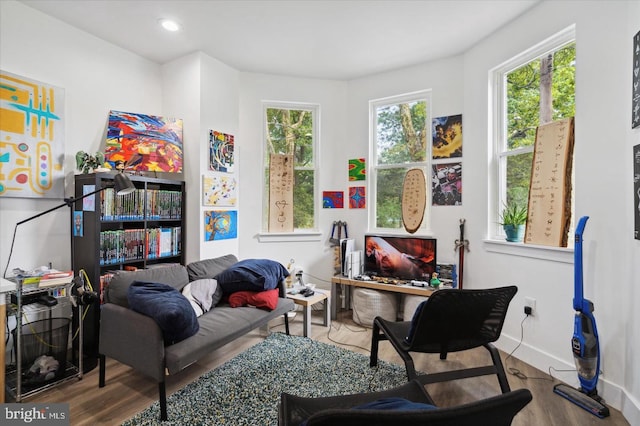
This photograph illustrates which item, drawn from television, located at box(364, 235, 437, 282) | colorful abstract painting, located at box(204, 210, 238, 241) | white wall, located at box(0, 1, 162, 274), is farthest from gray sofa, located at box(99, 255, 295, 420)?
television, located at box(364, 235, 437, 282)

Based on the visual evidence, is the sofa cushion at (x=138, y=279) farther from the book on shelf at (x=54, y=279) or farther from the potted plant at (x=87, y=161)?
the potted plant at (x=87, y=161)

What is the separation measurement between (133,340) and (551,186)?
3197 millimetres

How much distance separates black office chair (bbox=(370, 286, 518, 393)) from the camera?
1.87m

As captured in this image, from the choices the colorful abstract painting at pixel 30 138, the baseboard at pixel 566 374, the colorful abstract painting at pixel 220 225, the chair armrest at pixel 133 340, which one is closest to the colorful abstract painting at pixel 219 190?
the colorful abstract painting at pixel 220 225

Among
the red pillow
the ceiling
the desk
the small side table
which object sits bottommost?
the small side table

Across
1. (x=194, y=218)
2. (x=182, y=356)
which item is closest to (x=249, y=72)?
(x=194, y=218)

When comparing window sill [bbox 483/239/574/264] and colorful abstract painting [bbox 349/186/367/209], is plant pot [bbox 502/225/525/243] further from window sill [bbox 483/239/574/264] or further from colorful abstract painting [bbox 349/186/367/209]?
colorful abstract painting [bbox 349/186/367/209]

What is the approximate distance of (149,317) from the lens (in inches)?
75.6

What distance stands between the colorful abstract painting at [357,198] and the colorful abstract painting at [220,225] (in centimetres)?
142

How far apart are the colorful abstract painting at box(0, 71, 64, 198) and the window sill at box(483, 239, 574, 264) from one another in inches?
152

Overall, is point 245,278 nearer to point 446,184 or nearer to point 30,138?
point 30,138

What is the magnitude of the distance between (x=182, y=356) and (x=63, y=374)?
1.14 meters

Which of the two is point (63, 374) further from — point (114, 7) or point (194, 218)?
point (114, 7)

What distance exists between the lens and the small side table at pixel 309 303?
306 centimetres
